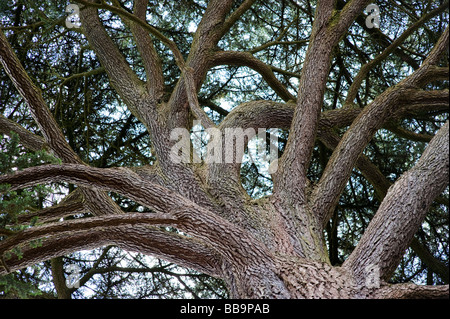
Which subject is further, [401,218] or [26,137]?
[26,137]

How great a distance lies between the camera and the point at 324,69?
9.20 feet

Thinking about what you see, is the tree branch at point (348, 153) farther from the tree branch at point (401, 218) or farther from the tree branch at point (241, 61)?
the tree branch at point (241, 61)

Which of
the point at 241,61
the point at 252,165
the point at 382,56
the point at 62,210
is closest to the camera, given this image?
the point at 62,210

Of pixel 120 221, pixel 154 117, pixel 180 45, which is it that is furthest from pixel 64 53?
pixel 120 221

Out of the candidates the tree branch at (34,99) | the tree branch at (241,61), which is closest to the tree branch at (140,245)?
the tree branch at (34,99)

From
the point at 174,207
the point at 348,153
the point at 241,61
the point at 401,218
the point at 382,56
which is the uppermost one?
the point at 241,61

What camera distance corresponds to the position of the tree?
207cm

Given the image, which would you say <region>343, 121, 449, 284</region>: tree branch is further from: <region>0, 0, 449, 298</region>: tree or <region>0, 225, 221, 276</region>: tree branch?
<region>0, 225, 221, 276</region>: tree branch

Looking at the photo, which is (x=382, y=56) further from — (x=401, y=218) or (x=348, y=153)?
(x=401, y=218)

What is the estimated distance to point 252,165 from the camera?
418 cm

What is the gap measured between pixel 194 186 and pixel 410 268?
1604 mm

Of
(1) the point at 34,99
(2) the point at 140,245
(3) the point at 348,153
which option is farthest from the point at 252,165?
(1) the point at 34,99
